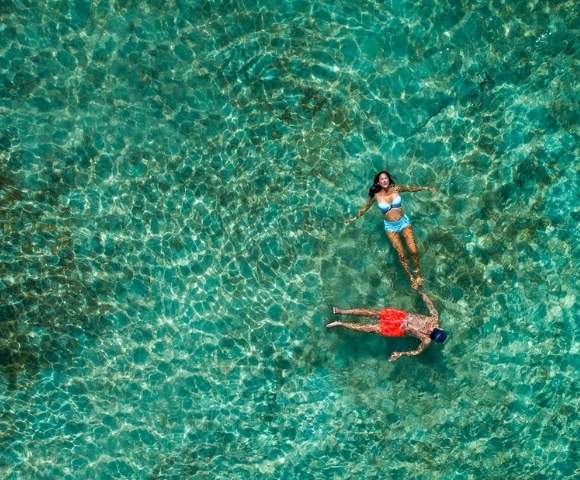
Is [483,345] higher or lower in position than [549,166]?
lower

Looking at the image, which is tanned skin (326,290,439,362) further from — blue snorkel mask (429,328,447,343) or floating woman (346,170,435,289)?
floating woman (346,170,435,289)

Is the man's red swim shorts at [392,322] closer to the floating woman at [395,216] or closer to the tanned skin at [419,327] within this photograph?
the tanned skin at [419,327]

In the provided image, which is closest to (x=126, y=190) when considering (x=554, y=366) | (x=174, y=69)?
(x=174, y=69)

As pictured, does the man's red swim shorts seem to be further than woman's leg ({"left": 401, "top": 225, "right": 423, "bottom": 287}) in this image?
No

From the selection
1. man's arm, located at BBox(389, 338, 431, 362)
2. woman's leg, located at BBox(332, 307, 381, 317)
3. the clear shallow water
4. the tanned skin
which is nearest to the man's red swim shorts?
the tanned skin

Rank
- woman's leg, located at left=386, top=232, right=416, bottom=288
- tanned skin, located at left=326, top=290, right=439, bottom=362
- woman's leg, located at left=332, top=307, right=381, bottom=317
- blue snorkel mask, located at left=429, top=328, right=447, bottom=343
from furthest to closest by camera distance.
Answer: woman's leg, located at left=332, top=307, right=381, bottom=317 < woman's leg, located at left=386, top=232, right=416, bottom=288 < tanned skin, located at left=326, top=290, right=439, bottom=362 < blue snorkel mask, located at left=429, top=328, right=447, bottom=343

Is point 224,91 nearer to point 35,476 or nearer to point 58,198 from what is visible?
point 58,198

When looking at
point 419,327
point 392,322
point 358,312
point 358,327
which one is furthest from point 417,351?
point 358,312
